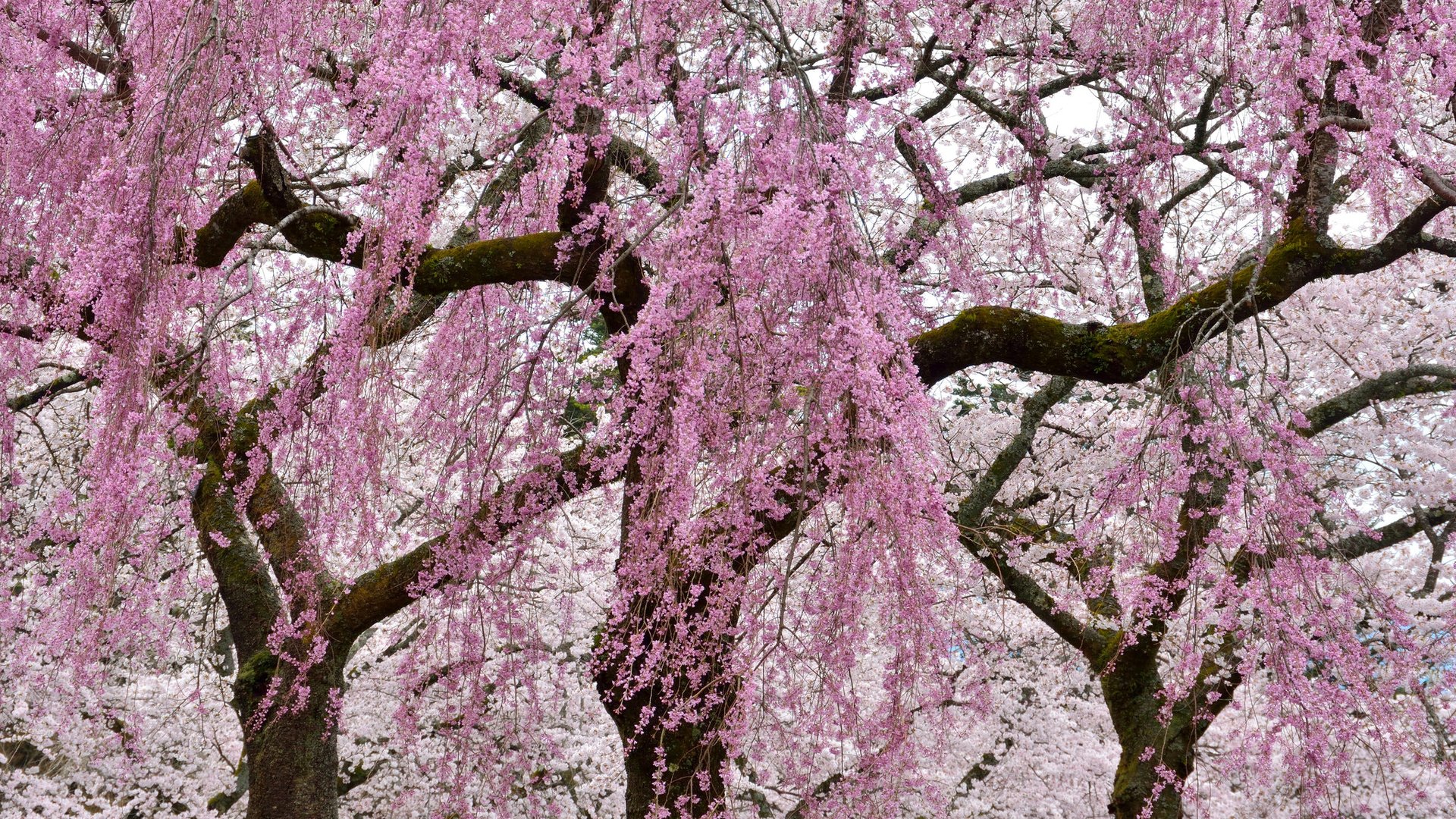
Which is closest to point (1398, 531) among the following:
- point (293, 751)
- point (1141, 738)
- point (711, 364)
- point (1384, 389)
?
point (1384, 389)

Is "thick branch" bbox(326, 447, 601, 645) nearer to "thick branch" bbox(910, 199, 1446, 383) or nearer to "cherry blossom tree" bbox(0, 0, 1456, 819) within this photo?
"cherry blossom tree" bbox(0, 0, 1456, 819)

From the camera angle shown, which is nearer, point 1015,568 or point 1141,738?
point 1141,738

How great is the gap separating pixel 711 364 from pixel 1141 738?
4208 mm

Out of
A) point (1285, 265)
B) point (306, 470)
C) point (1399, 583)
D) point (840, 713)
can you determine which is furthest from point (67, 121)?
point (1399, 583)

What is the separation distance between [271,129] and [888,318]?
7.33ft

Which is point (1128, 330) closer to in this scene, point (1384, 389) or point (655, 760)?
point (1384, 389)

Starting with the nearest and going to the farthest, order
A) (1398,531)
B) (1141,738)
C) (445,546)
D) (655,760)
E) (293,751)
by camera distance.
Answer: (655,760), (445,546), (293,751), (1141,738), (1398,531)

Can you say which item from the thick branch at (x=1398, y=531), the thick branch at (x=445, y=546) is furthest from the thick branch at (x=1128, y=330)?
the thick branch at (x=1398, y=531)

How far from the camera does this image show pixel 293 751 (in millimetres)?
4777

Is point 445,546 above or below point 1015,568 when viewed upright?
below

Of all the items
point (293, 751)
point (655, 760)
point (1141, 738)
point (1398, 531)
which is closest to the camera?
point (655, 760)

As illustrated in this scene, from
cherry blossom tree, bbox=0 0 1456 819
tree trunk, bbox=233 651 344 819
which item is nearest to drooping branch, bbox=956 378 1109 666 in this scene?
cherry blossom tree, bbox=0 0 1456 819

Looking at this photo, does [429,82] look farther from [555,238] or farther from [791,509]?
[791,509]

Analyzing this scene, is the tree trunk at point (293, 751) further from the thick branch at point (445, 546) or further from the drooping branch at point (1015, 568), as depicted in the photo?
the drooping branch at point (1015, 568)
